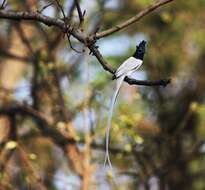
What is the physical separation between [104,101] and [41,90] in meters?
0.87

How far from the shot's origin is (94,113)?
5.09 metres

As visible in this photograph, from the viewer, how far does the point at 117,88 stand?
2.40 metres

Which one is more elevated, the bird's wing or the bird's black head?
the bird's black head

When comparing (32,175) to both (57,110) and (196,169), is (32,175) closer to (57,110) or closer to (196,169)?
(57,110)

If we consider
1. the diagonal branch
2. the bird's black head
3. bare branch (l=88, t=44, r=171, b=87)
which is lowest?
bare branch (l=88, t=44, r=171, b=87)

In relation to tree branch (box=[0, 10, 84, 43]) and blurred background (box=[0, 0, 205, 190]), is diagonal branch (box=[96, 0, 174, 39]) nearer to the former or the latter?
tree branch (box=[0, 10, 84, 43])

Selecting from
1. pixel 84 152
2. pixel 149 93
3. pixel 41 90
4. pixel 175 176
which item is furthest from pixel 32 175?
pixel 175 176

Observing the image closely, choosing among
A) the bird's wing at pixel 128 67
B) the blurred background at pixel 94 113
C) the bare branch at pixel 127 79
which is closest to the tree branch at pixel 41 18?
the bare branch at pixel 127 79

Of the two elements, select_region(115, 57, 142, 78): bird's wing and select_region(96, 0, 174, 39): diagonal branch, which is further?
select_region(96, 0, 174, 39): diagonal branch

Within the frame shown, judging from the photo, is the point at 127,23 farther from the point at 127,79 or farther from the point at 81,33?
the point at 127,79

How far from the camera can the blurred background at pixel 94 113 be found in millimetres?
4988

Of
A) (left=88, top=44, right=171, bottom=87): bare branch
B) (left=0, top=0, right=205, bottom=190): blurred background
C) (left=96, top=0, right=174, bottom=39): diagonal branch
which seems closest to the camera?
(left=88, top=44, right=171, bottom=87): bare branch

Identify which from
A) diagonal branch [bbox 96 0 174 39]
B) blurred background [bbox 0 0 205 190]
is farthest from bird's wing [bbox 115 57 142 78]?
blurred background [bbox 0 0 205 190]

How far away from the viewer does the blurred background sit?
499cm
